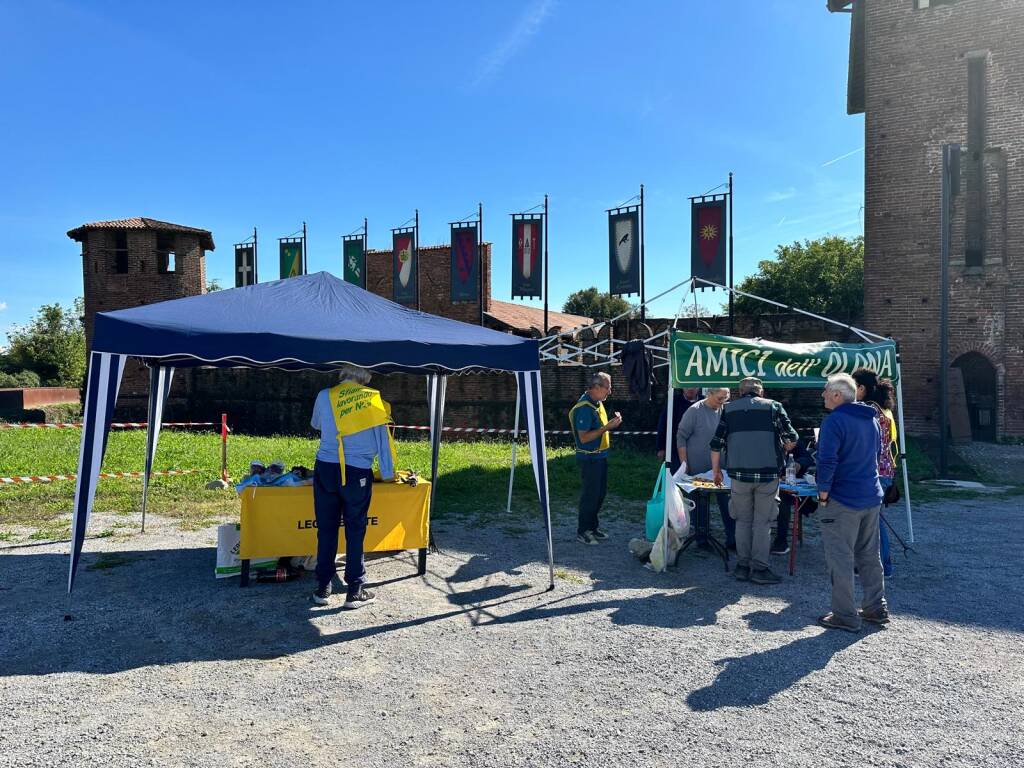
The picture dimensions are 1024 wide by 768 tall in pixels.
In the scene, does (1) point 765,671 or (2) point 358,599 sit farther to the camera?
(2) point 358,599

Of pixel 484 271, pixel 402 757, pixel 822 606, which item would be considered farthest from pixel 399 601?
pixel 484 271

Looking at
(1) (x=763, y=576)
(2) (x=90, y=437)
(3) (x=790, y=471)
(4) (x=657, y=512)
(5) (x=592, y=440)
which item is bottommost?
(1) (x=763, y=576)

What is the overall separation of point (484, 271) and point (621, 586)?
27.1 m

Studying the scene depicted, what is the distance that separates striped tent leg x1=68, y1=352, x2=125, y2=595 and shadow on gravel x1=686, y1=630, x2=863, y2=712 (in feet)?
14.3

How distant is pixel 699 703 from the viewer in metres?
3.81

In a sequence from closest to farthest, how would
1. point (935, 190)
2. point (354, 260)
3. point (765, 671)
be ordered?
point (765, 671)
point (935, 190)
point (354, 260)

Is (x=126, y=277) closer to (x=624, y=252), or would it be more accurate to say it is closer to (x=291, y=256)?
(x=291, y=256)

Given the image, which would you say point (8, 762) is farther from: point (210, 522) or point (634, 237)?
point (634, 237)

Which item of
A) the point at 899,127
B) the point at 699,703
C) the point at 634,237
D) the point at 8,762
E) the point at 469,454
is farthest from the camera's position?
the point at 634,237

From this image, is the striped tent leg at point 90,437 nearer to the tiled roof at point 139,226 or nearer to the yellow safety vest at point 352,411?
the yellow safety vest at point 352,411

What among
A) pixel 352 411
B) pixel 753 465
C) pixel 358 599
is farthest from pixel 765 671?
pixel 352 411

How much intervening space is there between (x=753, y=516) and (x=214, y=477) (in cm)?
935

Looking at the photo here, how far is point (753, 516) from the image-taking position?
19.6 feet

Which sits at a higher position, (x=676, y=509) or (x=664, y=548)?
(x=676, y=509)
